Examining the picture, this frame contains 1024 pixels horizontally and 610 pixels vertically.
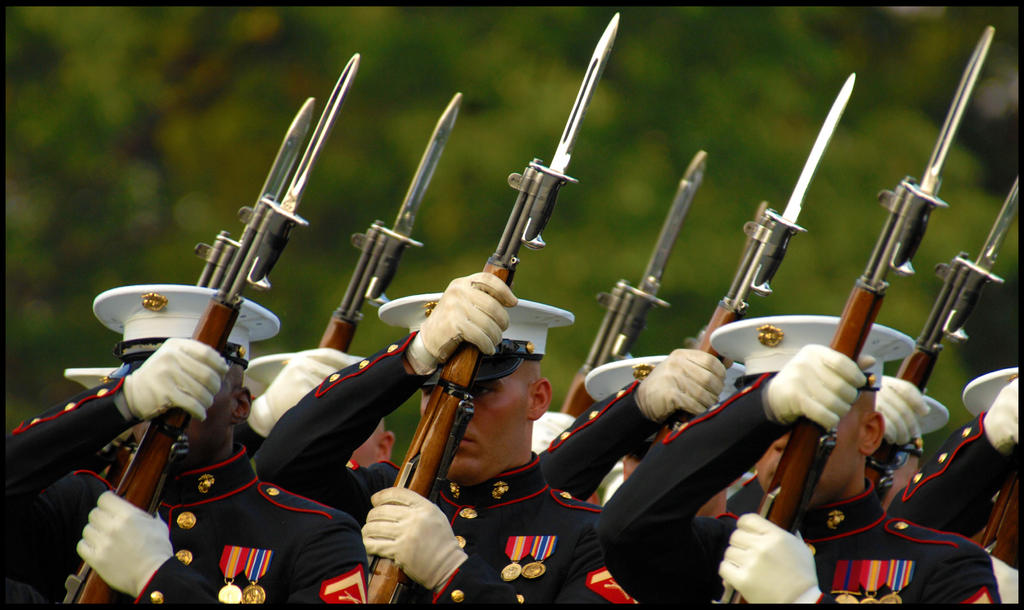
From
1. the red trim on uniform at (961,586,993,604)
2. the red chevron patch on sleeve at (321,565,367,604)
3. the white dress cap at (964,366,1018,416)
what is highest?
the white dress cap at (964,366,1018,416)

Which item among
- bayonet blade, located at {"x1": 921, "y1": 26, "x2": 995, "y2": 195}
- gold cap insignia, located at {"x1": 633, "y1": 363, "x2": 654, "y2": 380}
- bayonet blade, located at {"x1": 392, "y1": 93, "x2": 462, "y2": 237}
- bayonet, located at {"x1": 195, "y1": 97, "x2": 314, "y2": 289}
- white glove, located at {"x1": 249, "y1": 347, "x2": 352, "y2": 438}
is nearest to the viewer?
bayonet blade, located at {"x1": 921, "y1": 26, "x2": 995, "y2": 195}

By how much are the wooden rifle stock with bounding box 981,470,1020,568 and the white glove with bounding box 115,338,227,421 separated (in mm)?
2442

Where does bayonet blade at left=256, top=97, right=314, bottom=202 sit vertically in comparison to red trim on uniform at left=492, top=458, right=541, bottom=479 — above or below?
above

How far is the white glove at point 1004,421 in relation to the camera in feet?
14.7

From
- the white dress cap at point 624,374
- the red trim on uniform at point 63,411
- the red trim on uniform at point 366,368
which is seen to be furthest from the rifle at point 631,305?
the red trim on uniform at point 63,411

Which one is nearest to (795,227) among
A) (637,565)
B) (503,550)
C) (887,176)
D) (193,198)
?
(637,565)

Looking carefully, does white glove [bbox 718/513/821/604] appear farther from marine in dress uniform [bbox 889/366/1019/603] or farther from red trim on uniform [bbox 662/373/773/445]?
marine in dress uniform [bbox 889/366/1019/603]

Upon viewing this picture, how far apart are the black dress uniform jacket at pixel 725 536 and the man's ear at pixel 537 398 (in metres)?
0.82

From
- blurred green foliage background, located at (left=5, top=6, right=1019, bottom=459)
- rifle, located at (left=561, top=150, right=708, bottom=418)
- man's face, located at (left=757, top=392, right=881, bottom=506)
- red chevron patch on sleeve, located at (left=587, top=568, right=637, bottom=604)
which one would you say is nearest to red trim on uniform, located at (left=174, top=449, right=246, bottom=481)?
red chevron patch on sleeve, located at (left=587, top=568, right=637, bottom=604)

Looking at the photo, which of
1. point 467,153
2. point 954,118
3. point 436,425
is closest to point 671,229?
point 436,425

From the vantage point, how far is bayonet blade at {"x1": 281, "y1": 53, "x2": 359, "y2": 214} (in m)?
4.73

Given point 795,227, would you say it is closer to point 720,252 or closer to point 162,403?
point 162,403

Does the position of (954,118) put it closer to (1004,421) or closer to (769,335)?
(769,335)

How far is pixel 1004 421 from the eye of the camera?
4508mm
